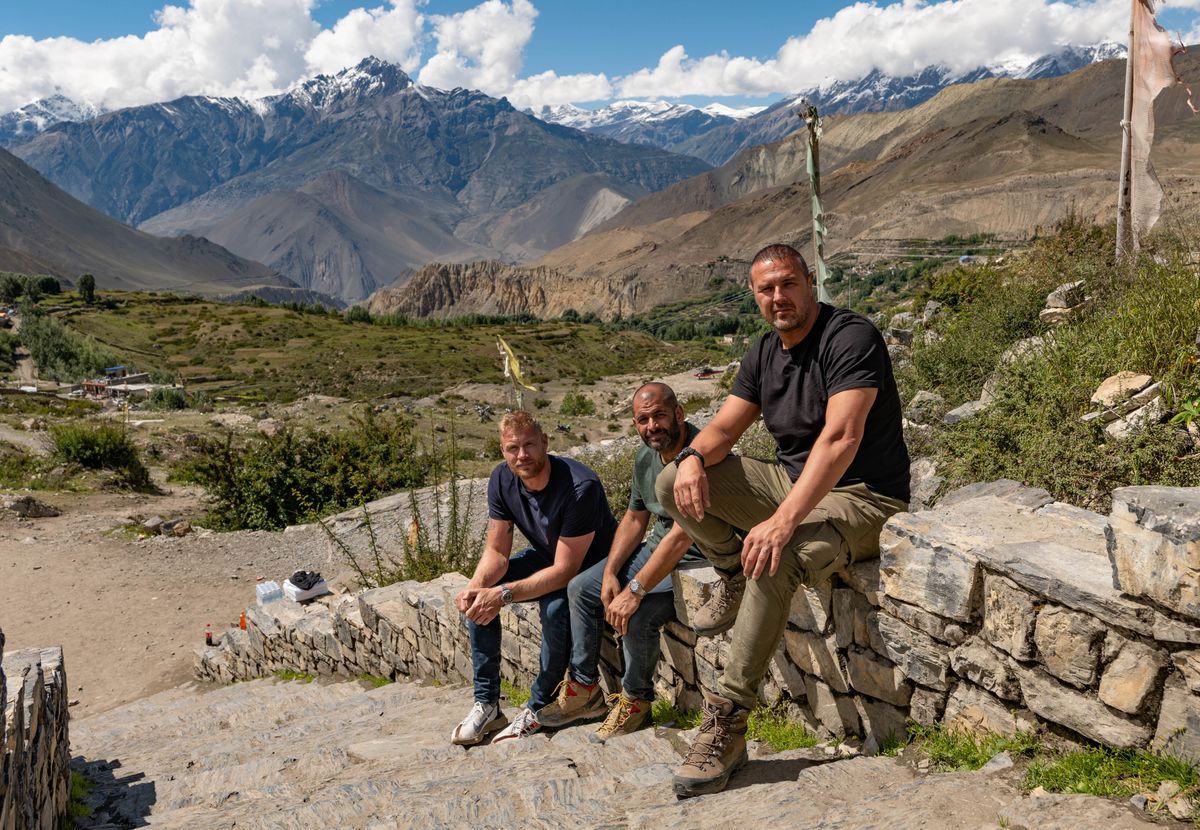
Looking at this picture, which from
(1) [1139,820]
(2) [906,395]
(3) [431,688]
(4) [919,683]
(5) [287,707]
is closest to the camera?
(1) [1139,820]

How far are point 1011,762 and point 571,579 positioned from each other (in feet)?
7.48

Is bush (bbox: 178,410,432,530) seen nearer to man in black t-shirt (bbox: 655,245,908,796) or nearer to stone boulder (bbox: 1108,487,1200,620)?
man in black t-shirt (bbox: 655,245,908,796)

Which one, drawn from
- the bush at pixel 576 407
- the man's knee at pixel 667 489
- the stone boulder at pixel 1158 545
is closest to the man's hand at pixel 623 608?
the man's knee at pixel 667 489

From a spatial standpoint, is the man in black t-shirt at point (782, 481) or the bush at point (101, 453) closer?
the man in black t-shirt at point (782, 481)

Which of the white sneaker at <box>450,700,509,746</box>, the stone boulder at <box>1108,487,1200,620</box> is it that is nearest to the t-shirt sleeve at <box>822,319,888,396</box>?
the stone boulder at <box>1108,487,1200,620</box>

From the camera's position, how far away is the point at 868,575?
3.29 m

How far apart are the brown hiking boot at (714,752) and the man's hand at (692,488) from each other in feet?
2.54

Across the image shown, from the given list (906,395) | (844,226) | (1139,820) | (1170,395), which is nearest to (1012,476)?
(1170,395)

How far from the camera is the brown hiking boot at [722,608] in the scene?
3555 mm

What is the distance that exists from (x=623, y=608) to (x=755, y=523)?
882mm

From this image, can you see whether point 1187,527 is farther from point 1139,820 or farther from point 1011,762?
point 1011,762

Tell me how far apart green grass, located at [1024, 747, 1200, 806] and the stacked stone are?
3.66m

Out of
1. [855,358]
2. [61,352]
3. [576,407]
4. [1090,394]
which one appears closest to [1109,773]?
[855,358]

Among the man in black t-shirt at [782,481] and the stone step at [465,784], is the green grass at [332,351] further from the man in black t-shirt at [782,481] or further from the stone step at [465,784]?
the man in black t-shirt at [782,481]
